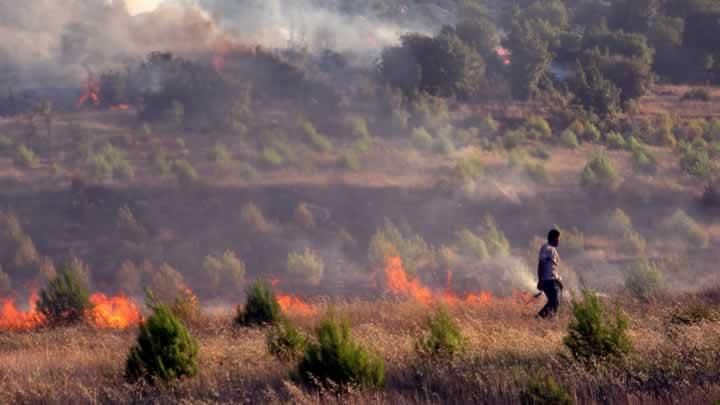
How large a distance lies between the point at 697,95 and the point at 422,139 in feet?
61.1

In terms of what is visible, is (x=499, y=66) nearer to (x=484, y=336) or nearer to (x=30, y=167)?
(x=30, y=167)

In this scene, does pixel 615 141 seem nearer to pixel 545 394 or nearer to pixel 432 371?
pixel 432 371

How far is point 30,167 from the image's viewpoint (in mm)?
30406

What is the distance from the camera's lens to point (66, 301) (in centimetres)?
1500

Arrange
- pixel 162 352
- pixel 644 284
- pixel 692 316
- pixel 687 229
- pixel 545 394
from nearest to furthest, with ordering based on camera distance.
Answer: pixel 545 394 < pixel 162 352 < pixel 692 316 < pixel 644 284 < pixel 687 229

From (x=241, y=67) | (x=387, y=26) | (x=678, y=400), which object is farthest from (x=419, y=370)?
(x=387, y=26)

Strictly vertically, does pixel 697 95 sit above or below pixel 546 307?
above

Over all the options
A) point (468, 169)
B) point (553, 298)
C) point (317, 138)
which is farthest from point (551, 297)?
point (317, 138)

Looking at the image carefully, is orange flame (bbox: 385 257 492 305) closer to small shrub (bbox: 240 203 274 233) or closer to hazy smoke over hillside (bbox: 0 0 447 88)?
small shrub (bbox: 240 203 274 233)

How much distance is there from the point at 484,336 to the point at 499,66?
35.9 m

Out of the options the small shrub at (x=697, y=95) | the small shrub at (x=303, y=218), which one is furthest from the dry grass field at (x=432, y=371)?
the small shrub at (x=697, y=95)

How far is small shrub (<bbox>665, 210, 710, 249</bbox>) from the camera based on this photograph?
24469mm

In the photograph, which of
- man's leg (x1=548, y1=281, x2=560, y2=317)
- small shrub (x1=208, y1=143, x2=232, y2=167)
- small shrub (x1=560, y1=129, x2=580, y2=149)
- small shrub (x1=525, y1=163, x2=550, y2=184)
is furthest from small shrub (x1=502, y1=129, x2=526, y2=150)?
man's leg (x1=548, y1=281, x2=560, y2=317)

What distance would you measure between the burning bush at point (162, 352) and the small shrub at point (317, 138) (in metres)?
24.3
